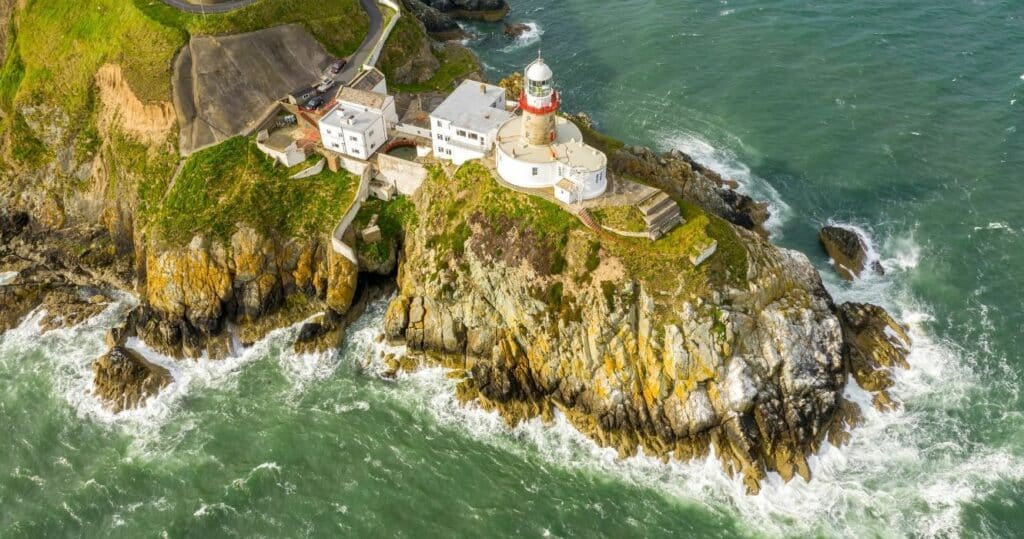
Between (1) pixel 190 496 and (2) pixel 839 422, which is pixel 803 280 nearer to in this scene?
(2) pixel 839 422

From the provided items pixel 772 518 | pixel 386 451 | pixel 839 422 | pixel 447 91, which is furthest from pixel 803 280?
pixel 447 91

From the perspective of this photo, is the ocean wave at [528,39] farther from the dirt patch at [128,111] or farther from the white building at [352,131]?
the dirt patch at [128,111]

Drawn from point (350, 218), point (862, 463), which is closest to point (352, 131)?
point (350, 218)

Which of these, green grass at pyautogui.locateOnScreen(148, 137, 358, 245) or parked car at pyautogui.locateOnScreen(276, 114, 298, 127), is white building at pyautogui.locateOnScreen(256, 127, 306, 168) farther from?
parked car at pyautogui.locateOnScreen(276, 114, 298, 127)

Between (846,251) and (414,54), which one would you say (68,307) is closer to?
(414,54)

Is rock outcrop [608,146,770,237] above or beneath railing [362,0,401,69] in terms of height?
beneath

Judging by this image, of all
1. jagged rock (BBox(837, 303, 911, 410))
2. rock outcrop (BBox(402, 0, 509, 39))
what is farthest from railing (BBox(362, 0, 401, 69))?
jagged rock (BBox(837, 303, 911, 410))

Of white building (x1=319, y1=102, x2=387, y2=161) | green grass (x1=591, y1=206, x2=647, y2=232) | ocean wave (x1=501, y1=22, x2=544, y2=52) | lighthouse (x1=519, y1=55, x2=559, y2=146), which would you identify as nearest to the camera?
lighthouse (x1=519, y1=55, x2=559, y2=146)

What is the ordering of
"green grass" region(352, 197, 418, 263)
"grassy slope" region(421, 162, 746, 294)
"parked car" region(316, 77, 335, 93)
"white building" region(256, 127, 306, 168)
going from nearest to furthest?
"grassy slope" region(421, 162, 746, 294) < "green grass" region(352, 197, 418, 263) < "white building" region(256, 127, 306, 168) < "parked car" region(316, 77, 335, 93)
